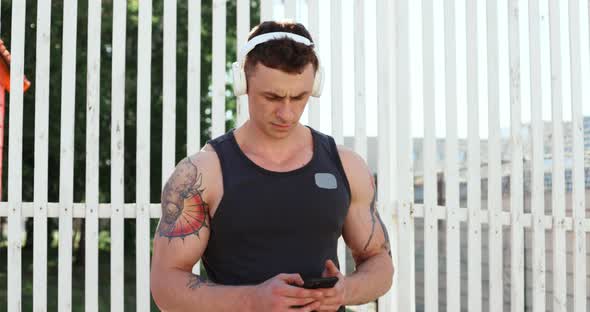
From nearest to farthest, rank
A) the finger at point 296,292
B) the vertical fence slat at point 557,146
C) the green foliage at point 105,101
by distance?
the finger at point 296,292
the vertical fence slat at point 557,146
the green foliage at point 105,101

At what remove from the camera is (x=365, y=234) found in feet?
7.99

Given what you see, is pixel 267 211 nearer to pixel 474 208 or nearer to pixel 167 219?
pixel 167 219

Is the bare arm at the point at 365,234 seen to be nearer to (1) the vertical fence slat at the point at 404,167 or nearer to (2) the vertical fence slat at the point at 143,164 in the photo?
(1) the vertical fence slat at the point at 404,167

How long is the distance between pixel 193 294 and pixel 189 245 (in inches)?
6.4

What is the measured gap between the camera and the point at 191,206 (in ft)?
7.38

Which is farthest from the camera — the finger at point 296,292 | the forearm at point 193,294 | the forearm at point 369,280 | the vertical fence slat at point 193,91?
the vertical fence slat at point 193,91

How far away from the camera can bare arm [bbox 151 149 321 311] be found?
83.0 inches

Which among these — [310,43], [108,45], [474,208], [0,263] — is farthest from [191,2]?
[0,263]

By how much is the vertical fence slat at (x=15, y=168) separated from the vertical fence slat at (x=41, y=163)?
0.32 feet

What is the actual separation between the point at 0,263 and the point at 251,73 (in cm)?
1242

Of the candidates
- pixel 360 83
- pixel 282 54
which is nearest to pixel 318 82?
pixel 282 54

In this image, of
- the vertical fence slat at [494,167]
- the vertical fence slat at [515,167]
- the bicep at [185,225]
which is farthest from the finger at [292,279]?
the vertical fence slat at [515,167]

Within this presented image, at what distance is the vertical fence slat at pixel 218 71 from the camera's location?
4461 millimetres

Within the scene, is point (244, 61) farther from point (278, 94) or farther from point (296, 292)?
point (296, 292)
